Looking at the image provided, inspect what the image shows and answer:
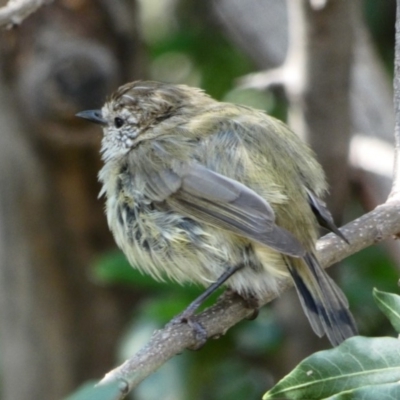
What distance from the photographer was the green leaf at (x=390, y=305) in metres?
2.60

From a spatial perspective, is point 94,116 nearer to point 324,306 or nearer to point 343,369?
point 324,306

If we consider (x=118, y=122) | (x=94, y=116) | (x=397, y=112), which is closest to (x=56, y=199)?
(x=94, y=116)

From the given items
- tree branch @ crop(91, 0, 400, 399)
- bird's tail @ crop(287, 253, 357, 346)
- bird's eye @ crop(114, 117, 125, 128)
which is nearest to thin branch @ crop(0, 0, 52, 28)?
bird's eye @ crop(114, 117, 125, 128)

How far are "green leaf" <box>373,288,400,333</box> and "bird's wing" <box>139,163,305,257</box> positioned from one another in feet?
2.08

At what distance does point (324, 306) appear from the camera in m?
3.41

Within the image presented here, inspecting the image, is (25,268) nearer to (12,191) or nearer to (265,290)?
(12,191)

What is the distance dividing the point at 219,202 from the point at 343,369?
1.16 meters

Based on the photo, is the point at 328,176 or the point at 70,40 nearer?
the point at 328,176

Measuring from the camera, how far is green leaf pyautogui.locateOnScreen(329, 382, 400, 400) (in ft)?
7.58

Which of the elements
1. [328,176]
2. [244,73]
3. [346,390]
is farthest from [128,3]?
[346,390]

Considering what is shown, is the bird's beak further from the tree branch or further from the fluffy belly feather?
the tree branch

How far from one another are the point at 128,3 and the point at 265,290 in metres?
2.81

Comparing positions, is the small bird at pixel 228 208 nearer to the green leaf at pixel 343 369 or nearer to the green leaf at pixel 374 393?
the green leaf at pixel 343 369

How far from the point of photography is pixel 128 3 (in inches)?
227
